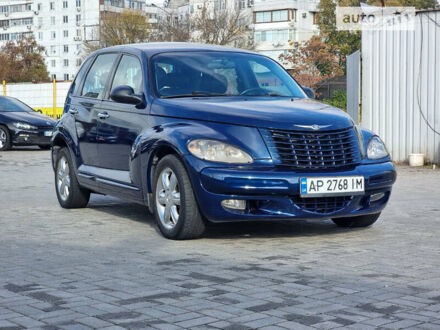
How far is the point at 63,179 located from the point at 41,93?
89.3 ft

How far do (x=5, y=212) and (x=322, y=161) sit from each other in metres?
4.12

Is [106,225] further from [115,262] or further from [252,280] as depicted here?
[252,280]

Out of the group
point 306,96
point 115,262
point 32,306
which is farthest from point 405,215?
point 32,306

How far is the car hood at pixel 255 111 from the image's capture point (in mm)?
6988

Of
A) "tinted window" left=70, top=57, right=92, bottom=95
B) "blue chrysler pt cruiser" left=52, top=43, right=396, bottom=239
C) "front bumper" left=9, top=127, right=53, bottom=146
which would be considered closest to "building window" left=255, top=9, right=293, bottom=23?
"front bumper" left=9, top=127, right=53, bottom=146

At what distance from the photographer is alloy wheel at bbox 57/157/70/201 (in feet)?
31.5

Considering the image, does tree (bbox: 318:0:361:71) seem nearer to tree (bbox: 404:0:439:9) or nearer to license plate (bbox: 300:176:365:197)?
tree (bbox: 404:0:439:9)

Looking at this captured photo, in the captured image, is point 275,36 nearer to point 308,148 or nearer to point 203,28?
point 203,28

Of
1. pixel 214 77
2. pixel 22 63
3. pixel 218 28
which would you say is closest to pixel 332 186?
pixel 214 77

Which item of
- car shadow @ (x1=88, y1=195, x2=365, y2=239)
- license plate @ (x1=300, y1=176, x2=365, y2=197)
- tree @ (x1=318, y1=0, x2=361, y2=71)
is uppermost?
tree @ (x1=318, y1=0, x2=361, y2=71)

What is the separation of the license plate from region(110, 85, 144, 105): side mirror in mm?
1916

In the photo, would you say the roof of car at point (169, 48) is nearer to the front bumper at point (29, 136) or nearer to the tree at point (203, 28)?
the front bumper at point (29, 136)

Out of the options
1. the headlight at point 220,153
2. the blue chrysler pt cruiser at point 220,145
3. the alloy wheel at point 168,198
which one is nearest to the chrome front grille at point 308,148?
the blue chrysler pt cruiser at point 220,145

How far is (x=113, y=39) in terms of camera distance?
7994 centimetres
